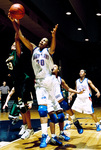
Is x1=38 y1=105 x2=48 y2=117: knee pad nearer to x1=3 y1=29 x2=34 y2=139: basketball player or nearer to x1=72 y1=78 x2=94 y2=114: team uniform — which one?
x1=3 y1=29 x2=34 y2=139: basketball player

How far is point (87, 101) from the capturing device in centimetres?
643

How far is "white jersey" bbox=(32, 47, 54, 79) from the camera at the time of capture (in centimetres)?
405

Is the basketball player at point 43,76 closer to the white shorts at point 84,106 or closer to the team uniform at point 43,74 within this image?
the team uniform at point 43,74

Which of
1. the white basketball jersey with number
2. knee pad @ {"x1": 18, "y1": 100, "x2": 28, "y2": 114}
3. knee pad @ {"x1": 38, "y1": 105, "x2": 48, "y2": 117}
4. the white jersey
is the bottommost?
knee pad @ {"x1": 38, "y1": 105, "x2": 48, "y2": 117}

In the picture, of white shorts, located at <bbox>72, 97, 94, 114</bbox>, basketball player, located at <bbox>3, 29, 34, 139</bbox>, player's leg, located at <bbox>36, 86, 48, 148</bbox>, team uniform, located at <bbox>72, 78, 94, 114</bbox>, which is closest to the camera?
player's leg, located at <bbox>36, 86, 48, 148</bbox>

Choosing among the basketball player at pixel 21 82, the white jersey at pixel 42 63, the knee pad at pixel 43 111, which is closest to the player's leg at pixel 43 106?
the knee pad at pixel 43 111

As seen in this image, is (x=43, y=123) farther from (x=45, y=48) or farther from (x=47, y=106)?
(x=45, y=48)

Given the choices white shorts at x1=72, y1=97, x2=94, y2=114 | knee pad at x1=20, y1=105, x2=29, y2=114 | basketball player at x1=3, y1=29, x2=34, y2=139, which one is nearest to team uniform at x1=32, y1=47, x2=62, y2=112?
basketball player at x1=3, y1=29, x2=34, y2=139

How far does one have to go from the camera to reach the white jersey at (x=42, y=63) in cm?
405

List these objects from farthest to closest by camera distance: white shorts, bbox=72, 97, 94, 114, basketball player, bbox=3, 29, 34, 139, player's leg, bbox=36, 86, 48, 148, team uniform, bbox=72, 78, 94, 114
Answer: team uniform, bbox=72, 78, 94, 114, white shorts, bbox=72, 97, 94, 114, basketball player, bbox=3, 29, 34, 139, player's leg, bbox=36, 86, 48, 148

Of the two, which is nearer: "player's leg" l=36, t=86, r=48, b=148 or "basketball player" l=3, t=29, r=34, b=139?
"player's leg" l=36, t=86, r=48, b=148

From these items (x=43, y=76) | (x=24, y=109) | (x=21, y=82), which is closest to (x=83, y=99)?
(x=24, y=109)

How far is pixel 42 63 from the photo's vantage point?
4039 millimetres

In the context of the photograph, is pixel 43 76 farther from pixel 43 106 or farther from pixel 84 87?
pixel 84 87
